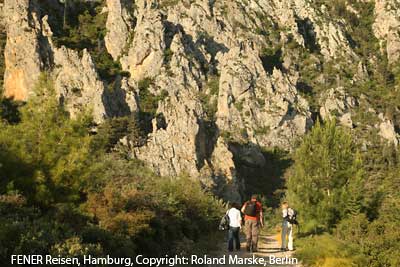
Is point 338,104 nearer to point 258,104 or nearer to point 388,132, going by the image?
point 388,132

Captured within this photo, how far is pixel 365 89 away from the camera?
91.7 metres

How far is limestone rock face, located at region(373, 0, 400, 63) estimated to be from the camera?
348ft

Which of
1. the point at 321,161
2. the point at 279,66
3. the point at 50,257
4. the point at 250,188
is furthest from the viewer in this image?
the point at 279,66

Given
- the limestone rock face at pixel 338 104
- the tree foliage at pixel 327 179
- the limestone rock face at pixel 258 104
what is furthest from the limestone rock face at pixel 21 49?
the tree foliage at pixel 327 179

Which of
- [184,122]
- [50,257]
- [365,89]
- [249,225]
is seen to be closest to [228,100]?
[184,122]

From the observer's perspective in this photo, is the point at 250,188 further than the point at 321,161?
Yes

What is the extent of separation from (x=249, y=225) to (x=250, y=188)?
4867cm

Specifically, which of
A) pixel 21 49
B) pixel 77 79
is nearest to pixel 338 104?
pixel 77 79

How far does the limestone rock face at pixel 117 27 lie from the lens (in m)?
90.1

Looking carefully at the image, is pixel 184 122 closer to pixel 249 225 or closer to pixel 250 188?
pixel 250 188

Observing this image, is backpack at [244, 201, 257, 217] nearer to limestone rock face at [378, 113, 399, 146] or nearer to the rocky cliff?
the rocky cliff

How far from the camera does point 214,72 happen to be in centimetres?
8825

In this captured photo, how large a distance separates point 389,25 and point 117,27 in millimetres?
61779

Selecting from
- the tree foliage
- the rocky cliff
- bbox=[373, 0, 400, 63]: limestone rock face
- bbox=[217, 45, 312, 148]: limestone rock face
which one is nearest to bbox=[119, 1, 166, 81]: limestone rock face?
the rocky cliff
